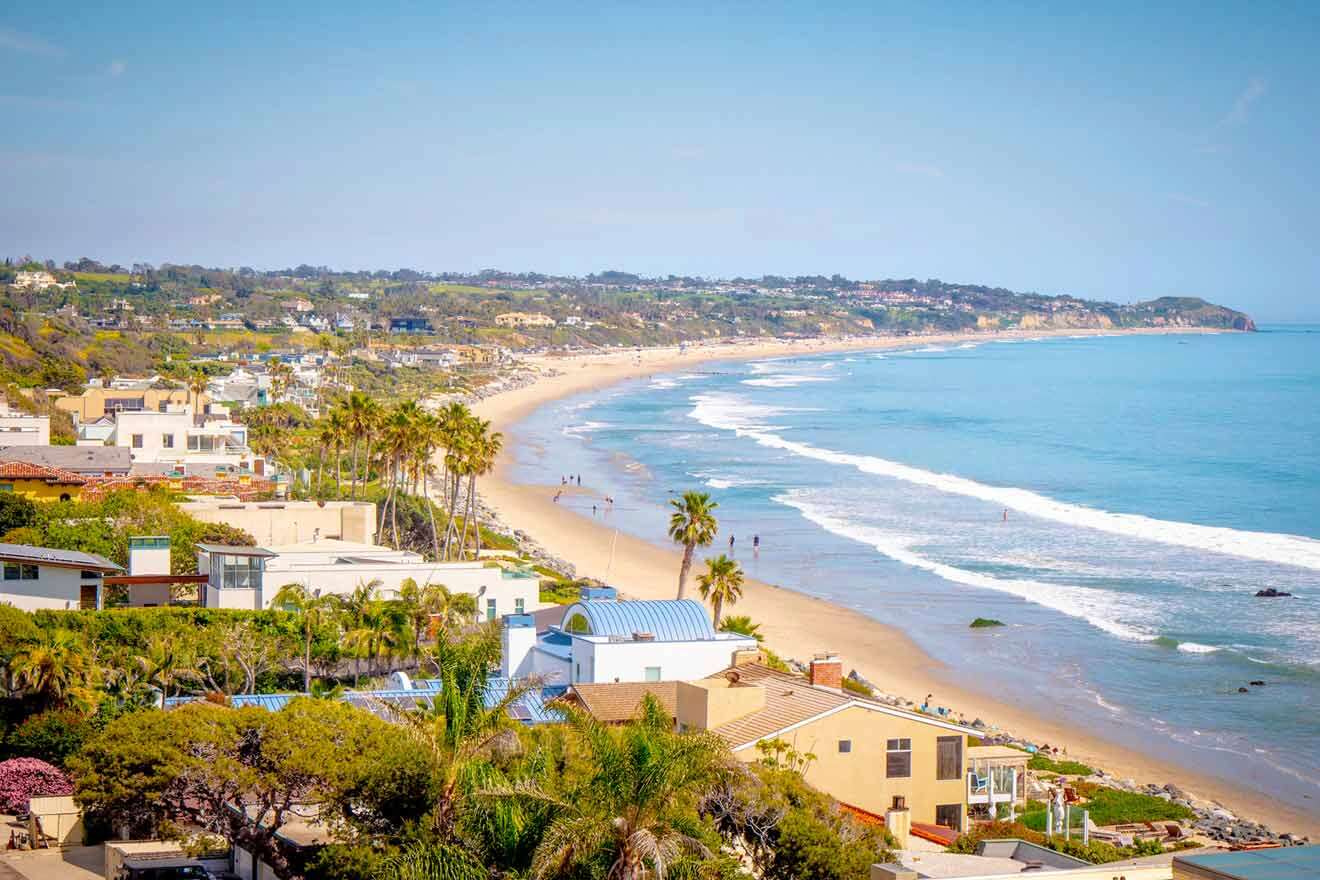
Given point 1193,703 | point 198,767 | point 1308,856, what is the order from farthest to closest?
point 1193,703 < point 198,767 < point 1308,856

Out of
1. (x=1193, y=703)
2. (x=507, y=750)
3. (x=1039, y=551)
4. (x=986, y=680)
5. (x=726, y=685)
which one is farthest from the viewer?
(x=1039, y=551)

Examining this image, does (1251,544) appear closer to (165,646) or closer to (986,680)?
(986,680)

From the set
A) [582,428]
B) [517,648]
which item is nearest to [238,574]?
[517,648]

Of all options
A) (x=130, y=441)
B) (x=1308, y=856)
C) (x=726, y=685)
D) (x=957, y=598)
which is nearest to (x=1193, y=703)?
(x=957, y=598)

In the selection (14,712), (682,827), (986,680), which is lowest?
(986,680)

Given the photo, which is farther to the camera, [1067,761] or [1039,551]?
[1039,551]

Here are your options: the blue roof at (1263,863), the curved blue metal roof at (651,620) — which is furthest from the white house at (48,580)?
the blue roof at (1263,863)

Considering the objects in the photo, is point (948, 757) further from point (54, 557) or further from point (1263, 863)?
point (54, 557)
